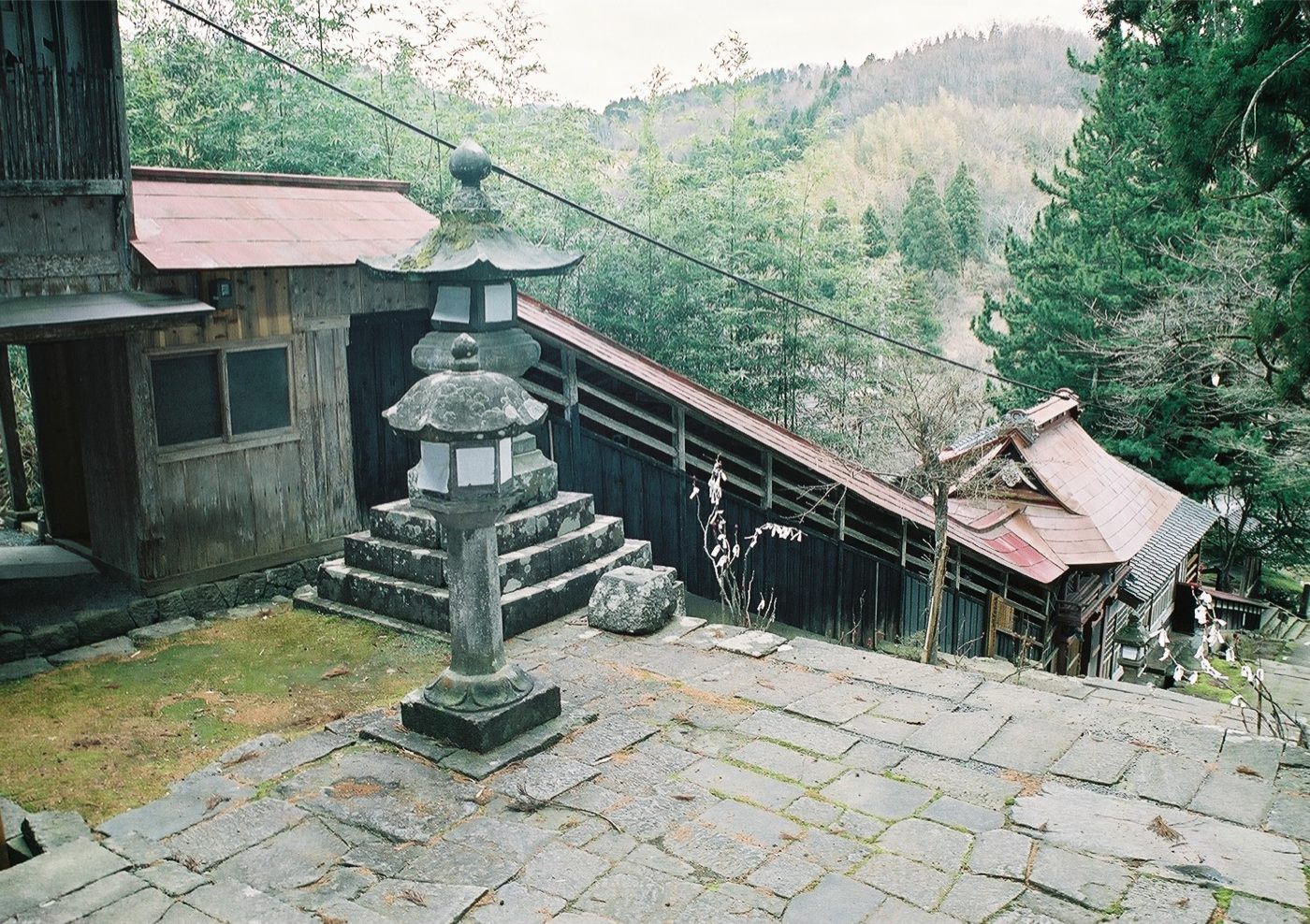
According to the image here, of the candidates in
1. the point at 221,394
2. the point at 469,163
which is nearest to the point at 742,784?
the point at 469,163

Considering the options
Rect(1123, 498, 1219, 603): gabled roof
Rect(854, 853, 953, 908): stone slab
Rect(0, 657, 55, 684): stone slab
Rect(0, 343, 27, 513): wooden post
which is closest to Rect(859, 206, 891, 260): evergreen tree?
Rect(1123, 498, 1219, 603): gabled roof

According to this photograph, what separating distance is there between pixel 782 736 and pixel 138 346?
537 cm

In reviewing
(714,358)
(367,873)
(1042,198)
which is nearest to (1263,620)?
(714,358)

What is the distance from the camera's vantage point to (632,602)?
23.8 ft

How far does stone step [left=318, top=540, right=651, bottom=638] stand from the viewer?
285 inches

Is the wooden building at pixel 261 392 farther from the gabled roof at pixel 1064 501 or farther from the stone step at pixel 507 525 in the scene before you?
the gabled roof at pixel 1064 501

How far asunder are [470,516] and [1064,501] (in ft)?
38.6

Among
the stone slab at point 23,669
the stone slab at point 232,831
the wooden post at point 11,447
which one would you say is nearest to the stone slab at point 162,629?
the stone slab at point 23,669

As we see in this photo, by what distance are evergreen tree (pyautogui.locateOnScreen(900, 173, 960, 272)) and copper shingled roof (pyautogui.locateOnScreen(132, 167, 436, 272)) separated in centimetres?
3270

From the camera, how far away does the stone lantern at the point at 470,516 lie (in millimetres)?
5180

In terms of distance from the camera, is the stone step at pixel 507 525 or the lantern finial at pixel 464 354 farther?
the stone step at pixel 507 525

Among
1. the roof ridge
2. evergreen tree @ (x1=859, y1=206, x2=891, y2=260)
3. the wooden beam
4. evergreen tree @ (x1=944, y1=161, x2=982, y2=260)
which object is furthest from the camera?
evergreen tree @ (x1=944, y1=161, x2=982, y2=260)

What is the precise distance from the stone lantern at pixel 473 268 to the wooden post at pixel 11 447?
188 inches

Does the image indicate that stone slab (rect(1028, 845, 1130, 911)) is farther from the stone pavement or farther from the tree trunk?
the tree trunk
